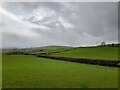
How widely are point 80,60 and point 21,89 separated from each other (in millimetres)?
34370

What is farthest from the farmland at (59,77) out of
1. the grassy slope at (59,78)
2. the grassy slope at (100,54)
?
the grassy slope at (100,54)

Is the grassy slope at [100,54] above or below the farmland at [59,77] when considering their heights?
above

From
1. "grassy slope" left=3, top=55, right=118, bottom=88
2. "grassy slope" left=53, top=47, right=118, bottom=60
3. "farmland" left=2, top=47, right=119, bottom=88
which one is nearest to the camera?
"grassy slope" left=3, top=55, right=118, bottom=88

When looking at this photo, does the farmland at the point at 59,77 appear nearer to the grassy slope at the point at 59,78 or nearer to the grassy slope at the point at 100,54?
the grassy slope at the point at 59,78

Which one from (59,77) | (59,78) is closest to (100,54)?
(59,77)

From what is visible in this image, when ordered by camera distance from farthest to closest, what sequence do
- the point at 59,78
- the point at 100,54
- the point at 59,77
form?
the point at 100,54 → the point at 59,77 → the point at 59,78

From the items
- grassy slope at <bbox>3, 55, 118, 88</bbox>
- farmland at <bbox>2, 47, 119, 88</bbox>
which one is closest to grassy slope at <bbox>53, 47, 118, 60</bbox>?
farmland at <bbox>2, 47, 119, 88</bbox>

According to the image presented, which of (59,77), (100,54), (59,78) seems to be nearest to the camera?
(59,78)

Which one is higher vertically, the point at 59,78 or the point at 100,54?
the point at 100,54

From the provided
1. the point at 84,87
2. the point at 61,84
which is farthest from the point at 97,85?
the point at 61,84

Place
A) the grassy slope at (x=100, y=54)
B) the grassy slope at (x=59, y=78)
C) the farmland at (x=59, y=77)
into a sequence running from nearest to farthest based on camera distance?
1. the grassy slope at (x=59, y=78)
2. the farmland at (x=59, y=77)
3. the grassy slope at (x=100, y=54)

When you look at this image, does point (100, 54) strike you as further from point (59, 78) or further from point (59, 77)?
point (59, 78)

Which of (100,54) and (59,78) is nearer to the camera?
(59,78)

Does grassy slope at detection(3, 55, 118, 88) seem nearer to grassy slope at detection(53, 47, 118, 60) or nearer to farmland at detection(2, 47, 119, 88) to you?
farmland at detection(2, 47, 119, 88)
